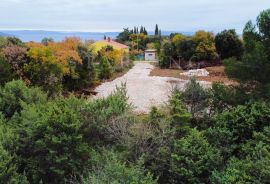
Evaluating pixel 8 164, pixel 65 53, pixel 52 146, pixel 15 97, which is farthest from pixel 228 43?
pixel 8 164

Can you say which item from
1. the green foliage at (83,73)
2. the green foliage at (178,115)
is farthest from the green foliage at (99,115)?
the green foliage at (83,73)

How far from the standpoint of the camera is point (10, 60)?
19.1 m

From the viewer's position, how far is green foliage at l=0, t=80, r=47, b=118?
14.5 metres

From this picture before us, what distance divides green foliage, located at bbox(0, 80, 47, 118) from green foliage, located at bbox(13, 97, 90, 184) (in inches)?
118

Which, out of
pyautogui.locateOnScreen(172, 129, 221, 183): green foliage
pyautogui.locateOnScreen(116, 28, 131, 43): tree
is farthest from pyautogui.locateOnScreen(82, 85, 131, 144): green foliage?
pyautogui.locateOnScreen(116, 28, 131, 43): tree

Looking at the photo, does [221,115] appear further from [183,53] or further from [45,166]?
[183,53]

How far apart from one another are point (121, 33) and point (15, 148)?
60166 mm

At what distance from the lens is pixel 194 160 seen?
1021 cm

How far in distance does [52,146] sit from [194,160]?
439cm

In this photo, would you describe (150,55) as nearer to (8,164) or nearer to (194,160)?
(194,160)

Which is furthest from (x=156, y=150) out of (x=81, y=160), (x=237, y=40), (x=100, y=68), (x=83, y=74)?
(x=237, y=40)

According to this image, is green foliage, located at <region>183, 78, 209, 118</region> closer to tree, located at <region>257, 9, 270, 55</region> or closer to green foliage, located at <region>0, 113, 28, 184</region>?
tree, located at <region>257, 9, 270, 55</region>

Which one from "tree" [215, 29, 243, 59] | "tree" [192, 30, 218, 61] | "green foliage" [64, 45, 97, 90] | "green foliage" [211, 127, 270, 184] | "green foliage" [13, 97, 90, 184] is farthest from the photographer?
"tree" [192, 30, 218, 61]

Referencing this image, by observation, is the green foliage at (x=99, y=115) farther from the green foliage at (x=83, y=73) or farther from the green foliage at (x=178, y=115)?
the green foliage at (x=83, y=73)
